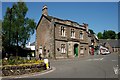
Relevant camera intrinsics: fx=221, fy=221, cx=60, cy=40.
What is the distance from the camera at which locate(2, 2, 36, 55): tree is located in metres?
41.5

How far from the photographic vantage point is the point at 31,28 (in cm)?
4331

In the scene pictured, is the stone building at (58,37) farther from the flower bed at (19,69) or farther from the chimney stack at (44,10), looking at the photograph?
the flower bed at (19,69)

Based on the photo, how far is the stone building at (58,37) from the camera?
4184 cm

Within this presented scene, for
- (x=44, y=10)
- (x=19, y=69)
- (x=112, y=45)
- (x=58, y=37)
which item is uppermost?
(x=44, y=10)

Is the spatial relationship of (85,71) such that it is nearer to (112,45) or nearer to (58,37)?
(58,37)

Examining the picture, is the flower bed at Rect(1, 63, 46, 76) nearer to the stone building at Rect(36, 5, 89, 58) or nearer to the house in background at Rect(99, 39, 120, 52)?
the stone building at Rect(36, 5, 89, 58)

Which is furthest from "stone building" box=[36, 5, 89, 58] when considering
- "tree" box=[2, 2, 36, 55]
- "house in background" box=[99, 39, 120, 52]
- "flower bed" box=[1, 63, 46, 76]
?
"house in background" box=[99, 39, 120, 52]

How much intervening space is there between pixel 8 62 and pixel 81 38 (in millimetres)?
31101

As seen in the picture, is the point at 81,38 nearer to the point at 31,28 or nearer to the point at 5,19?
the point at 31,28

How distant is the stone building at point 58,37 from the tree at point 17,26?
2718 mm

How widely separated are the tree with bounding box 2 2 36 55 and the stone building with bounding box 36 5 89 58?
2718 mm

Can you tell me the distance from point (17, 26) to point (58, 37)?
8.07m

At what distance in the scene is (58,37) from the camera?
42688mm

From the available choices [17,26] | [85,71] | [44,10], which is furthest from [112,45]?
[85,71]
